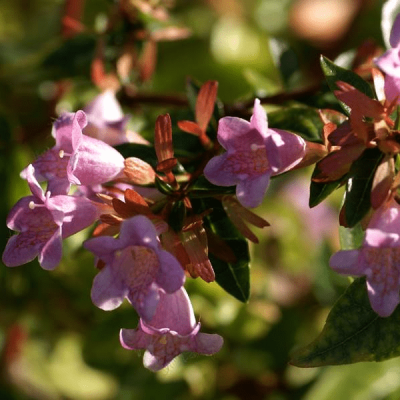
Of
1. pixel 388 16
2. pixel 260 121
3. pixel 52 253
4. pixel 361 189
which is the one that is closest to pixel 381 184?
pixel 361 189

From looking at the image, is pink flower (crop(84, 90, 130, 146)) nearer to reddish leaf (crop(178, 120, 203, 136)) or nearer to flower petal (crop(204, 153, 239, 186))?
reddish leaf (crop(178, 120, 203, 136))

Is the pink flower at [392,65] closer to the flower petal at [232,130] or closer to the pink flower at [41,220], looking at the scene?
the flower petal at [232,130]

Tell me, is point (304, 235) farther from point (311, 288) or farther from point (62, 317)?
point (62, 317)

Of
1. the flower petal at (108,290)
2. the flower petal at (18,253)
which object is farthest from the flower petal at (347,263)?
the flower petal at (18,253)

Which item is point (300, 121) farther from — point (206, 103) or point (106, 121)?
point (106, 121)

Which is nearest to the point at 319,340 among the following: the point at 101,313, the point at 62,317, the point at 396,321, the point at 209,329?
the point at 396,321

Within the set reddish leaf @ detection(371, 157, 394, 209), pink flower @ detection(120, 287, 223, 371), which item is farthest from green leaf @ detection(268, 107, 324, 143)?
pink flower @ detection(120, 287, 223, 371)
